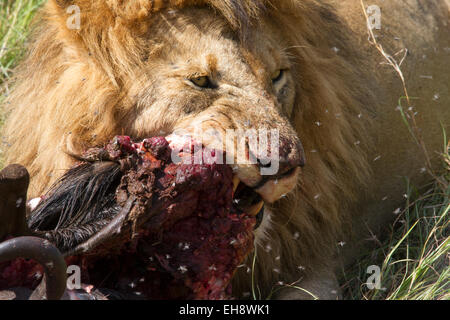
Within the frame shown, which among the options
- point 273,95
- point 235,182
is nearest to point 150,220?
point 235,182

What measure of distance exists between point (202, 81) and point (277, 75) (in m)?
0.37

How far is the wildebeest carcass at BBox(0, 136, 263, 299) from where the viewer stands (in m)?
2.23

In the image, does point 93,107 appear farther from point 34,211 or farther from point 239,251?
point 239,251

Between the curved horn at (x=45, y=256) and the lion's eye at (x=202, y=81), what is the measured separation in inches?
31.5

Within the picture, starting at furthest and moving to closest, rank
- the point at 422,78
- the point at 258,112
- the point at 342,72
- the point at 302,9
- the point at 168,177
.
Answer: the point at 422,78 → the point at 342,72 → the point at 302,9 → the point at 258,112 → the point at 168,177

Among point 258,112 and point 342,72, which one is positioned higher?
point 258,112

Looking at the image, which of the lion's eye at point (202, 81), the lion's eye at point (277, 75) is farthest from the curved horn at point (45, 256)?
the lion's eye at point (277, 75)

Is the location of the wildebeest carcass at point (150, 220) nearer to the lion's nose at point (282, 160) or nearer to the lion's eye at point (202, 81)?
the lion's nose at point (282, 160)

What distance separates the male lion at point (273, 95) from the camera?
2.50m

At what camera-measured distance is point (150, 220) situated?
2.26 metres

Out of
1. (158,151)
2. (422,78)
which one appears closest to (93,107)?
(158,151)

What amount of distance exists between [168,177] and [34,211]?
0.42m

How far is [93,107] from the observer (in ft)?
8.25

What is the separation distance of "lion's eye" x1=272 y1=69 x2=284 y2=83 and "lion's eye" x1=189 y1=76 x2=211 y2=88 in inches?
12.5
